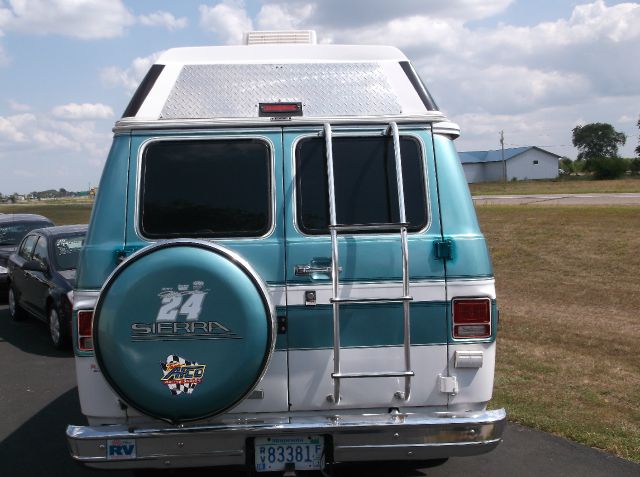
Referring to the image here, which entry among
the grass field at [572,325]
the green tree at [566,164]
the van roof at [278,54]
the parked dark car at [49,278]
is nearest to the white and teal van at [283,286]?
the van roof at [278,54]

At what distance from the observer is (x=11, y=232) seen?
15359mm

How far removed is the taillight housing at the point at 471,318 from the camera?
171 inches

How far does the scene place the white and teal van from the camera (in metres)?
3.96

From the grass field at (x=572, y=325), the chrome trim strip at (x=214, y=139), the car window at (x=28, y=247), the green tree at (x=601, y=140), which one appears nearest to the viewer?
the chrome trim strip at (x=214, y=139)

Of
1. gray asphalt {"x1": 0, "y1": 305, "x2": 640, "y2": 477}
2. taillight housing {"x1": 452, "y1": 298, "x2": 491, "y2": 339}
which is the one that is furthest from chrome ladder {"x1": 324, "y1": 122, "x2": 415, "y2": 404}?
gray asphalt {"x1": 0, "y1": 305, "x2": 640, "y2": 477}

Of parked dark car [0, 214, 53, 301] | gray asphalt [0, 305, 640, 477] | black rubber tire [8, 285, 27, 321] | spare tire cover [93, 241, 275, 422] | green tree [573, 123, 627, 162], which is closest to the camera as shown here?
spare tire cover [93, 241, 275, 422]

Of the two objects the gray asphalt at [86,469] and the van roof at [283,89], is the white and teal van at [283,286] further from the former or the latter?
the gray asphalt at [86,469]

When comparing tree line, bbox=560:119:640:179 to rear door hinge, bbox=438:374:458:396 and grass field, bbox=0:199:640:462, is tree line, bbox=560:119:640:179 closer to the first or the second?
grass field, bbox=0:199:640:462

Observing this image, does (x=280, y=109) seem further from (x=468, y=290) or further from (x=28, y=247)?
(x=28, y=247)

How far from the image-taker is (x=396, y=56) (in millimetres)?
4992

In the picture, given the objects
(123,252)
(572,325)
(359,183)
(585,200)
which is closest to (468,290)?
(359,183)

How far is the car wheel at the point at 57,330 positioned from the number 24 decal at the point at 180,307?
6195mm

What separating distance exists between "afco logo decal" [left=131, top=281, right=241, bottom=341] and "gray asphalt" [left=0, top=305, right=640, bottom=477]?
1.82m

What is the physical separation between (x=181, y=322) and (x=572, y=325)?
757cm
